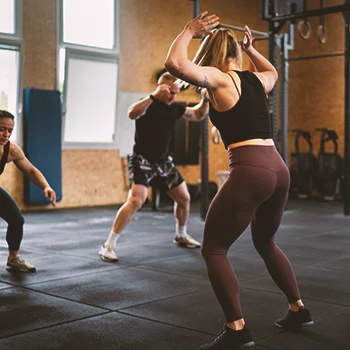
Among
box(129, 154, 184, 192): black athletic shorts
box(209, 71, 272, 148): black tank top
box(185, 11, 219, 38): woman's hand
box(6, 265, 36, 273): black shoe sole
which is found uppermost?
box(185, 11, 219, 38): woman's hand

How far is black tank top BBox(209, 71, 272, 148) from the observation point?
258 cm

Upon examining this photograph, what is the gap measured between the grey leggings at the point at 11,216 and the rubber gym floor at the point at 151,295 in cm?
26

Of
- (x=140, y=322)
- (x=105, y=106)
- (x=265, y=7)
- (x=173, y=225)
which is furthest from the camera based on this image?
(x=105, y=106)

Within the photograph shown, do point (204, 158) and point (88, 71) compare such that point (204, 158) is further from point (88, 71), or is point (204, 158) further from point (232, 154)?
point (232, 154)

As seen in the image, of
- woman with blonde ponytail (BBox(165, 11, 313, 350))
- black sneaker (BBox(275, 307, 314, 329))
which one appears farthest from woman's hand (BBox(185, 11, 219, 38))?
black sneaker (BBox(275, 307, 314, 329))

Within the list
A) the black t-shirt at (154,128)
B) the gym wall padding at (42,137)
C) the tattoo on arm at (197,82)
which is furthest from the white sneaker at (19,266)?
the gym wall padding at (42,137)

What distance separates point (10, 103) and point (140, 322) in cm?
657

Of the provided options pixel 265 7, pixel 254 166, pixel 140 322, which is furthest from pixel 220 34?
pixel 265 7

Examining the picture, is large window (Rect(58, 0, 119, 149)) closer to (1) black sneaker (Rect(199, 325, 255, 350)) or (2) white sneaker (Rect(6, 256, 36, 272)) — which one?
(2) white sneaker (Rect(6, 256, 36, 272))

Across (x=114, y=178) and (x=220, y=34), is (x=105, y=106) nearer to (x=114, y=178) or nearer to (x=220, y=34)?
(x=114, y=178)

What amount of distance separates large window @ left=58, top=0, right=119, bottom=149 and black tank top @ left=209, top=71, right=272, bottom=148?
275 inches

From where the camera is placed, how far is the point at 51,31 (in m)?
9.09

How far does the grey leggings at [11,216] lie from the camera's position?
4.13 metres

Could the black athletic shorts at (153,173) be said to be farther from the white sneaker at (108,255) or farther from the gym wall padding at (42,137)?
the gym wall padding at (42,137)
